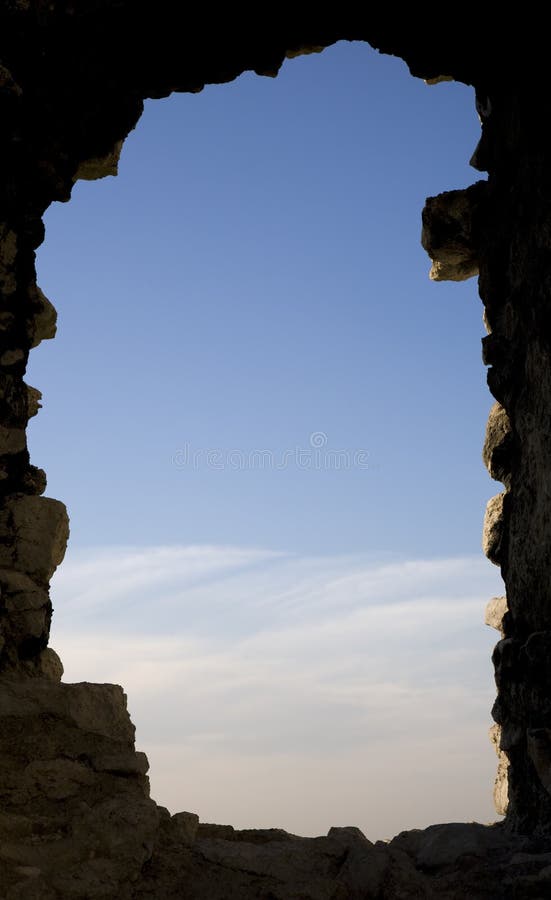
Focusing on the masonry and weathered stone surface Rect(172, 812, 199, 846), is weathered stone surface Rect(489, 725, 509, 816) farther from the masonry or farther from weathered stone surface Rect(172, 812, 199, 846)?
weathered stone surface Rect(172, 812, 199, 846)

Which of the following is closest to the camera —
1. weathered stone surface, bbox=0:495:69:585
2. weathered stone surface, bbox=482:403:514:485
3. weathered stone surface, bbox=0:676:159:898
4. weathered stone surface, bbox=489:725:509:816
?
weathered stone surface, bbox=0:676:159:898

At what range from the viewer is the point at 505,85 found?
13.9ft

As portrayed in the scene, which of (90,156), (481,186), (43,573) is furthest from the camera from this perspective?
(481,186)

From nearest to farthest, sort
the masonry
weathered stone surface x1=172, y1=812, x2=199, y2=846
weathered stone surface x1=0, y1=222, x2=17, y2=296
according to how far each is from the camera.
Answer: the masonry, weathered stone surface x1=172, y1=812, x2=199, y2=846, weathered stone surface x1=0, y1=222, x2=17, y2=296

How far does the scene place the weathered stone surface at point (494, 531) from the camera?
411cm

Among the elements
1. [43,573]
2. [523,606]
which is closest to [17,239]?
[43,573]

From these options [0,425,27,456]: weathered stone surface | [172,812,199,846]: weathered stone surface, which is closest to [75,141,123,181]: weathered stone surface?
[0,425,27,456]: weathered stone surface

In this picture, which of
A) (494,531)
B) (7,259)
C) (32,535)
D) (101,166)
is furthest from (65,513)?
(494,531)

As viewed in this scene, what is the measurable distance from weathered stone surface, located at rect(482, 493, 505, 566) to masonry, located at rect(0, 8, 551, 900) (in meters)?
0.01

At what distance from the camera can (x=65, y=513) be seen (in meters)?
3.53

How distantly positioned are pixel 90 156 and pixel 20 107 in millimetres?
507

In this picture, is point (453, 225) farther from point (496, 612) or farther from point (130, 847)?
point (130, 847)

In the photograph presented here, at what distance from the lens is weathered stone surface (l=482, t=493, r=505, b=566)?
13.5 ft

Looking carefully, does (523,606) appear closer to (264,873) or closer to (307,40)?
(264,873)
